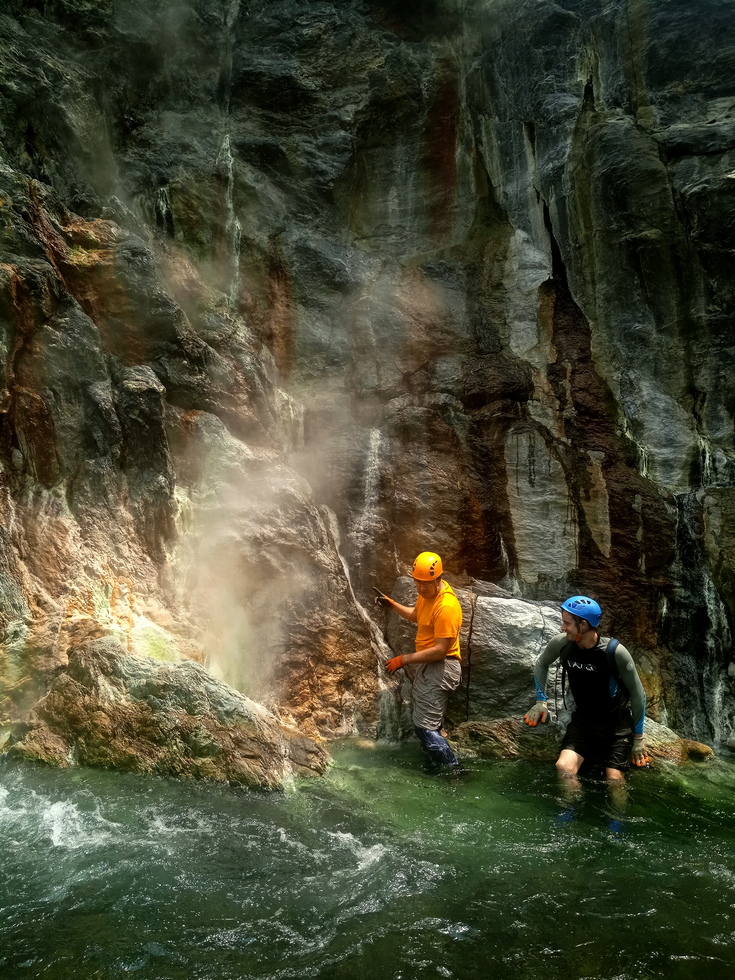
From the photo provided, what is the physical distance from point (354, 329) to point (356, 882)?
357 inches

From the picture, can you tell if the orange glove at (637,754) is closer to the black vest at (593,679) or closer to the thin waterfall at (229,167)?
the black vest at (593,679)

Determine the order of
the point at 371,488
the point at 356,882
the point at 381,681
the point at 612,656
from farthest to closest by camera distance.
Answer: the point at 371,488 < the point at 381,681 < the point at 612,656 < the point at 356,882

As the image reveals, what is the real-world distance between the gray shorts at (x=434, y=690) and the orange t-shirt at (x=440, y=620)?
15 centimetres

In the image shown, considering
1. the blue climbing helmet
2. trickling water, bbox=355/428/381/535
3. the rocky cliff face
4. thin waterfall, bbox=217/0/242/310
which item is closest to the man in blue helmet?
the blue climbing helmet

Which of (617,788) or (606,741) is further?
(606,741)

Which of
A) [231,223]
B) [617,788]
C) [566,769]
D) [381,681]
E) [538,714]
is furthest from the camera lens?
[231,223]

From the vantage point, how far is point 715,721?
27.9 feet

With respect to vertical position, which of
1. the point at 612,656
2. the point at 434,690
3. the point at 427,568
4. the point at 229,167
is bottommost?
the point at 434,690

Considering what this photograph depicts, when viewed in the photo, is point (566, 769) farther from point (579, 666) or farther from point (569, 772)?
point (579, 666)

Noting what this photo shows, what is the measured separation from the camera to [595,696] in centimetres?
638

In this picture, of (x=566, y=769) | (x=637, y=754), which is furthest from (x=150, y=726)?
(x=637, y=754)

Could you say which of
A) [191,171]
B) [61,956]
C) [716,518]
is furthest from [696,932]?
[191,171]

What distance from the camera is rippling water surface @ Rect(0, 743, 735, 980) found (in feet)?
10.8

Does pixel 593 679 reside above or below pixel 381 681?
above
